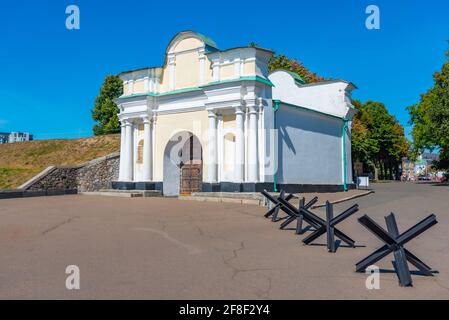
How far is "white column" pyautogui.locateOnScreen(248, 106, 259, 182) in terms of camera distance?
1753 cm

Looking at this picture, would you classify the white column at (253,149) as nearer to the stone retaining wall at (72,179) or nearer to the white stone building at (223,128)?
the white stone building at (223,128)

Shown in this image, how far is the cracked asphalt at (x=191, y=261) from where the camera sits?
4477 millimetres

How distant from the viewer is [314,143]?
21.4 m

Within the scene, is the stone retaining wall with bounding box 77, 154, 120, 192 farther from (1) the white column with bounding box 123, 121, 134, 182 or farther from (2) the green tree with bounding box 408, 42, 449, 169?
(2) the green tree with bounding box 408, 42, 449, 169

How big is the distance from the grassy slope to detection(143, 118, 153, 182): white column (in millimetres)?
8898

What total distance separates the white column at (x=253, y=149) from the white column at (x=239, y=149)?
315 millimetres

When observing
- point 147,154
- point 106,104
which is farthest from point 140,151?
point 106,104

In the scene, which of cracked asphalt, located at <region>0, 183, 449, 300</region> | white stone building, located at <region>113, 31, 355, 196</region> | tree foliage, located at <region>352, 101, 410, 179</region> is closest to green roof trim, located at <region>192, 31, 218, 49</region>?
white stone building, located at <region>113, 31, 355, 196</region>

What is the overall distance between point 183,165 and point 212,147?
3740mm

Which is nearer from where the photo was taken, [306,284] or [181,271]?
[306,284]

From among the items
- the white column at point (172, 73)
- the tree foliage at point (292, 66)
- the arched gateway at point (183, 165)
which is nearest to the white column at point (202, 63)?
the white column at point (172, 73)
